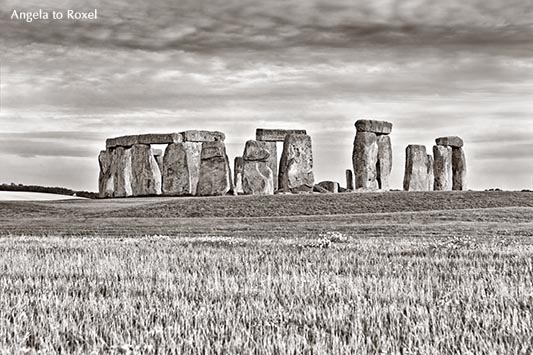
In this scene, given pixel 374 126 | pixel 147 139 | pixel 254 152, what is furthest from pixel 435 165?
pixel 147 139

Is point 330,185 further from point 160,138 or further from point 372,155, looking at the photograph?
point 160,138

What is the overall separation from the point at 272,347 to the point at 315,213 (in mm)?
24767

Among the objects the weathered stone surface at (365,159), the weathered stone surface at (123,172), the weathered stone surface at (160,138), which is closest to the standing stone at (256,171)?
the weathered stone surface at (365,159)

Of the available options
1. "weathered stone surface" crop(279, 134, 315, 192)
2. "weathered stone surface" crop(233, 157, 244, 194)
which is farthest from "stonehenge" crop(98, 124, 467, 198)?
"weathered stone surface" crop(233, 157, 244, 194)

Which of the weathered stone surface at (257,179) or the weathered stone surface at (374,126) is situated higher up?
the weathered stone surface at (374,126)

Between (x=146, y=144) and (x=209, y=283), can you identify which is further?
(x=146, y=144)

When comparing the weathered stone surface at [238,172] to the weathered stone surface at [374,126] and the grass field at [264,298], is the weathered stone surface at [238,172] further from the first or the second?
the grass field at [264,298]

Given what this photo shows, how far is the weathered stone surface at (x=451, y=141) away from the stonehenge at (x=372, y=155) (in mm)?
3773

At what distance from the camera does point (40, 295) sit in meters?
7.13

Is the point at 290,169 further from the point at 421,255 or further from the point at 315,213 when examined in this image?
the point at 421,255

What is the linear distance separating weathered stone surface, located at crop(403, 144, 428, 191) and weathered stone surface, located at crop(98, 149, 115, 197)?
1820 cm

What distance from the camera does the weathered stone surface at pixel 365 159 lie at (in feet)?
132

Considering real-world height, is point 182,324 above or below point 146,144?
below

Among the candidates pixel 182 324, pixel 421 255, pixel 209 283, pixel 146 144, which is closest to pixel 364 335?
pixel 182 324
